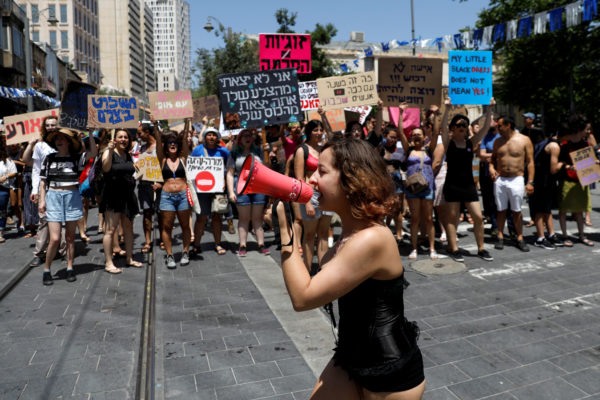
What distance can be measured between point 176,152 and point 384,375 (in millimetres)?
5780

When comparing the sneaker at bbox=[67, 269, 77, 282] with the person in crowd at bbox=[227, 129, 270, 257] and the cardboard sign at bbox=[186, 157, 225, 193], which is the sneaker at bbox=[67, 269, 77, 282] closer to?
the cardboard sign at bbox=[186, 157, 225, 193]

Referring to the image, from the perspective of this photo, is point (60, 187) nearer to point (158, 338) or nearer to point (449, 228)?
point (158, 338)

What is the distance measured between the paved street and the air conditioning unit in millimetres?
70729

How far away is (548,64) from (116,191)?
2650 centimetres

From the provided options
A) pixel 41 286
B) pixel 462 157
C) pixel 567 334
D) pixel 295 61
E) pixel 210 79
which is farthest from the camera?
pixel 210 79

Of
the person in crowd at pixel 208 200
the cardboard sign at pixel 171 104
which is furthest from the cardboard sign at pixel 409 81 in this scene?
the cardboard sign at pixel 171 104

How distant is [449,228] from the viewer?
7152 millimetres

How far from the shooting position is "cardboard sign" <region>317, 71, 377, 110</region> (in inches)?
315

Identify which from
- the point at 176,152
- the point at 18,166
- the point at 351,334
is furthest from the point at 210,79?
the point at 351,334

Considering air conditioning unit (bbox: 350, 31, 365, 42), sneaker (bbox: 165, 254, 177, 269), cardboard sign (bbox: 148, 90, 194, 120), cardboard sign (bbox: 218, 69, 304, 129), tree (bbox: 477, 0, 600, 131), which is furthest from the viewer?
air conditioning unit (bbox: 350, 31, 365, 42)

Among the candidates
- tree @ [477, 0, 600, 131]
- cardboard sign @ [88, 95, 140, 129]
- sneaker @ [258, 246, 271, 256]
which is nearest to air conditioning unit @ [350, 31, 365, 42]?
tree @ [477, 0, 600, 131]

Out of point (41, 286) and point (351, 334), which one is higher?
point (351, 334)

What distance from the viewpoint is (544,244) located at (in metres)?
7.64

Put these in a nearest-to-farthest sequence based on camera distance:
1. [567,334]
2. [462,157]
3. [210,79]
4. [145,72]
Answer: [567,334] < [462,157] < [210,79] < [145,72]
